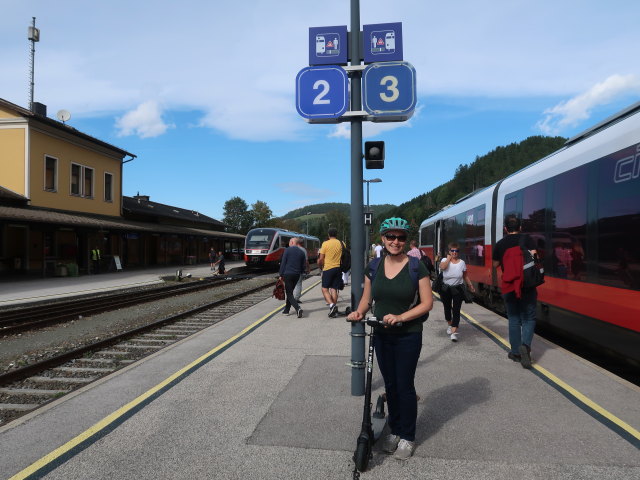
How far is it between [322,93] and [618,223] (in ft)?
11.9

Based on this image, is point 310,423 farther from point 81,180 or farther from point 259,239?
point 81,180

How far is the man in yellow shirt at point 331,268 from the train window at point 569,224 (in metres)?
4.21

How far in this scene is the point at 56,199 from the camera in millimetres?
24641

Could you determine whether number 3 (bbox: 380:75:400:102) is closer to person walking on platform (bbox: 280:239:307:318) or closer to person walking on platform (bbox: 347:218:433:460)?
person walking on platform (bbox: 347:218:433:460)

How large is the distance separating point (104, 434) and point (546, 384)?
430 centimetres

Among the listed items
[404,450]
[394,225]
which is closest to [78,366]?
[404,450]

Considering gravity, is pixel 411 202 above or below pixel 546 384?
above

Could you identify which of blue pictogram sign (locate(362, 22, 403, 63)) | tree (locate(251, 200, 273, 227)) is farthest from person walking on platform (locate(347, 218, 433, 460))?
tree (locate(251, 200, 273, 227))

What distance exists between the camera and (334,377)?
199 inches

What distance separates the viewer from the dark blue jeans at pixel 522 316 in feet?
18.2

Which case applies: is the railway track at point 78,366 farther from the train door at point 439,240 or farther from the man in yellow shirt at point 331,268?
the train door at point 439,240

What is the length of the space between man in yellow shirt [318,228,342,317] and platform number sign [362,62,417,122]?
16.5 ft

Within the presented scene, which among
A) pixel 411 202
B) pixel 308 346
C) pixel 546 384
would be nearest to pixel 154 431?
pixel 308 346

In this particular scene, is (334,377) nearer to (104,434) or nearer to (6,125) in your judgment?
(104,434)
